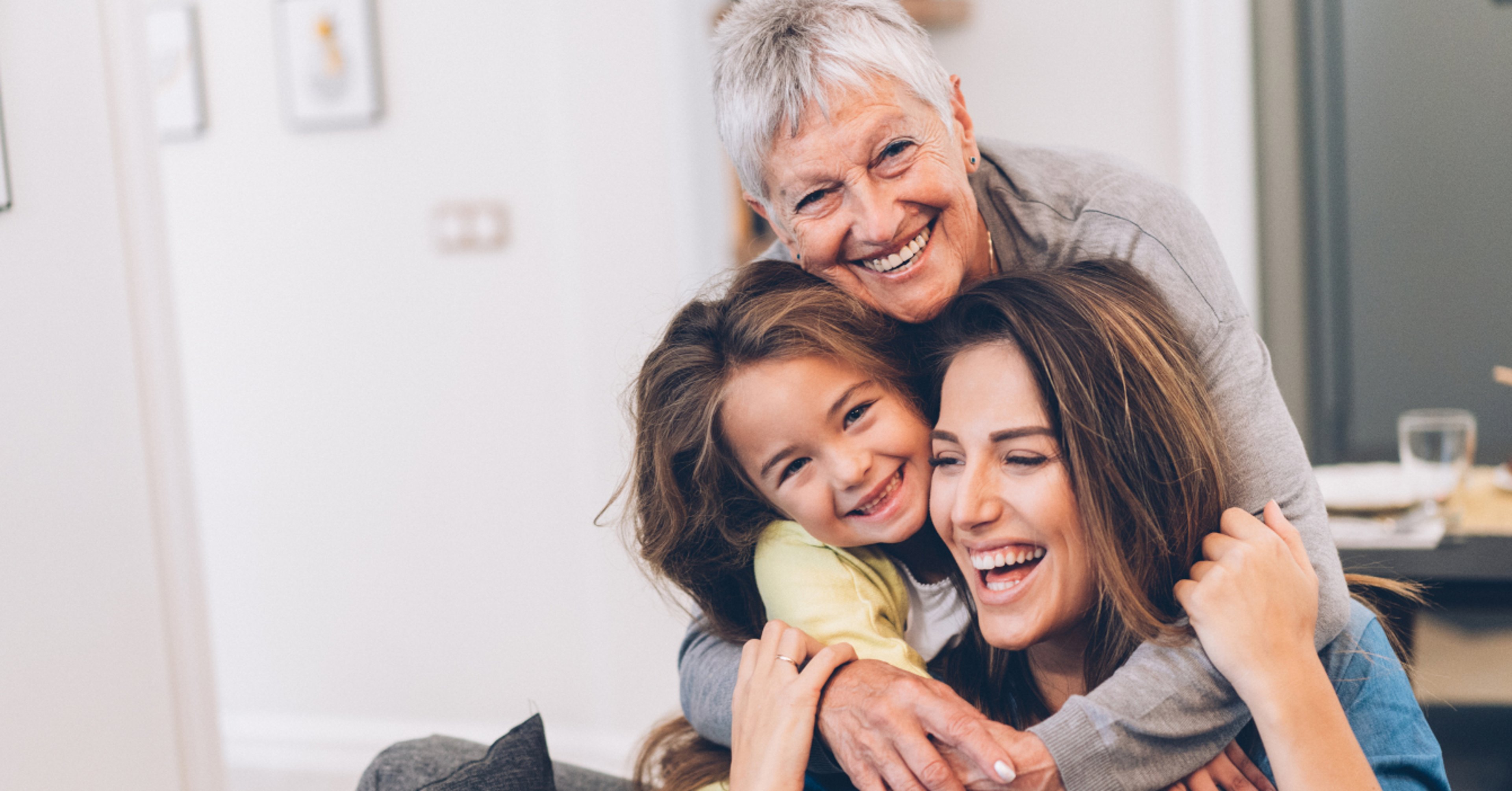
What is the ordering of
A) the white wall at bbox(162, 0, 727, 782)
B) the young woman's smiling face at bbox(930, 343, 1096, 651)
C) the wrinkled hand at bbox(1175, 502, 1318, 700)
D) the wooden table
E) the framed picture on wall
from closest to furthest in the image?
the wrinkled hand at bbox(1175, 502, 1318, 700) → the young woman's smiling face at bbox(930, 343, 1096, 651) → the wooden table → the white wall at bbox(162, 0, 727, 782) → the framed picture on wall

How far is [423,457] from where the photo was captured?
10.1ft

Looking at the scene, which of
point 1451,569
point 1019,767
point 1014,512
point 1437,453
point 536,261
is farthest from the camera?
point 536,261

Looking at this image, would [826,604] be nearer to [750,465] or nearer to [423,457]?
[750,465]

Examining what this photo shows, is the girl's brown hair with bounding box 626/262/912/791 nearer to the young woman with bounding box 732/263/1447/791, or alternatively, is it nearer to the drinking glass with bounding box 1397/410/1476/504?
the young woman with bounding box 732/263/1447/791

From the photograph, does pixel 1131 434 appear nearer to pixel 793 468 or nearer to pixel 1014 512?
pixel 1014 512

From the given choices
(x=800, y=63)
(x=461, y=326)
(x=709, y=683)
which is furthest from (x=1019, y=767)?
(x=461, y=326)

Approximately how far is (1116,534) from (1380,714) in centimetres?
34

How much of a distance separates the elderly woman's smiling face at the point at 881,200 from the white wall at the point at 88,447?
1.00 metres

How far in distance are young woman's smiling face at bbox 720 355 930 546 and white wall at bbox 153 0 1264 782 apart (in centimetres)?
144

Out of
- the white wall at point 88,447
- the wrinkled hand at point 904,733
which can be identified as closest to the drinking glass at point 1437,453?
the wrinkled hand at point 904,733

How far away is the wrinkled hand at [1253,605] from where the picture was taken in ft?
3.51

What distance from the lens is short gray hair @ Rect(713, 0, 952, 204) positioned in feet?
3.98

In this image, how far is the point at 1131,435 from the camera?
114 centimetres

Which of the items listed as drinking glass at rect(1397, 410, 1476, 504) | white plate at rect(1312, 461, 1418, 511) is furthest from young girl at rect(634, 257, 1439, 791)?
drinking glass at rect(1397, 410, 1476, 504)
